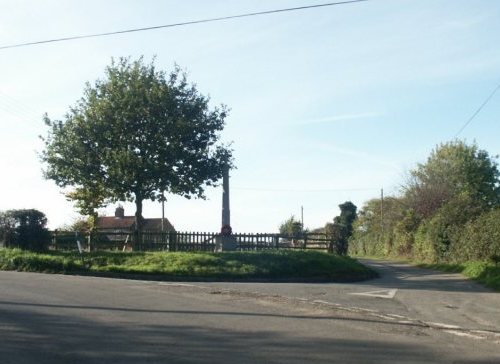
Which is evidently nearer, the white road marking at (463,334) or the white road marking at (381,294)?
the white road marking at (463,334)

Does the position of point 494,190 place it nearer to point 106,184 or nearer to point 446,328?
point 106,184

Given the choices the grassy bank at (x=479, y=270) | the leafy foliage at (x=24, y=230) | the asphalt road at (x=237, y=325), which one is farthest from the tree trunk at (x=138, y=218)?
the grassy bank at (x=479, y=270)

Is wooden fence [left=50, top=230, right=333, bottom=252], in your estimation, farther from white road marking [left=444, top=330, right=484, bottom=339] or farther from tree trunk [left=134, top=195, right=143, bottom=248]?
white road marking [left=444, top=330, right=484, bottom=339]

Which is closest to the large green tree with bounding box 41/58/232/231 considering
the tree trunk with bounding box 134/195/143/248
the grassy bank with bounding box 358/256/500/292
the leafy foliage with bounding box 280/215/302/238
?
the tree trunk with bounding box 134/195/143/248

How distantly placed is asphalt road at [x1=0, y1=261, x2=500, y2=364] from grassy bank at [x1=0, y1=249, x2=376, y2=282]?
4657mm

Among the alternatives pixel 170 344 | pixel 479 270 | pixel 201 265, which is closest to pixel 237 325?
pixel 170 344

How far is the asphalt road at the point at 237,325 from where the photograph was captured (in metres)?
8.35

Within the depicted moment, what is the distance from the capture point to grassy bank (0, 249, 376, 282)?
21.4 meters

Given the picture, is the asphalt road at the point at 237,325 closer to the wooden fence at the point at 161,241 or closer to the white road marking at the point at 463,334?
the white road marking at the point at 463,334

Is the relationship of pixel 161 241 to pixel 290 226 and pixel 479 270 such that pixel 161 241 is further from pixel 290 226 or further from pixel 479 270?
pixel 290 226

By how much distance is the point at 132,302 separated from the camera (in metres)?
13.1

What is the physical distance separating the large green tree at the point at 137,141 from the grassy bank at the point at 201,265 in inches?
192

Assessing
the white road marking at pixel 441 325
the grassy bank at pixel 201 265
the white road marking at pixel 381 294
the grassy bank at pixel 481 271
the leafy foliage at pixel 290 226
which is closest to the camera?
the white road marking at pixel 441 325

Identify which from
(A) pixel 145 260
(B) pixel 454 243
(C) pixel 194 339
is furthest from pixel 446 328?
(B) pixel 454 243
